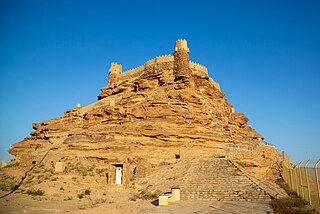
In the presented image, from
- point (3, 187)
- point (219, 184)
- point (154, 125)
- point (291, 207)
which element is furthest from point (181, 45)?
point (291, 207)

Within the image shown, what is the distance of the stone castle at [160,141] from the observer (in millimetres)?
18609

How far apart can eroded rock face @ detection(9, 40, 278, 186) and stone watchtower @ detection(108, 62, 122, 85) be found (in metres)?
7.07

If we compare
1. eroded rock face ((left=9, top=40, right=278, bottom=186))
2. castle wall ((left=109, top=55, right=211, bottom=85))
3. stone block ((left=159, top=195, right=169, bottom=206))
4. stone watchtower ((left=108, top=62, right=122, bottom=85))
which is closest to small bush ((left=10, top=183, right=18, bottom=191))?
eroded rock face ((left=9, top=40, right=278, bottom=186))

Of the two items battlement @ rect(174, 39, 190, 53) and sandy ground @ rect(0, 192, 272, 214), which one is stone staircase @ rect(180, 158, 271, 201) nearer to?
sandy ground @ rect(0, 192, 272, 214)

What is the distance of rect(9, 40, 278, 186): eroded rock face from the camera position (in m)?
24.2

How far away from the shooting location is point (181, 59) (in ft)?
113

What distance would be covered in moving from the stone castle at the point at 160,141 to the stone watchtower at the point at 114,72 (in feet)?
30.6

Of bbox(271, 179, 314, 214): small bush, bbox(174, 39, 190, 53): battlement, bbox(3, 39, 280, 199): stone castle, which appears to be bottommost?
bbox(271, 179, 314, 214): small bush

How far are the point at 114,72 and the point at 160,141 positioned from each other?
27035 millimetres

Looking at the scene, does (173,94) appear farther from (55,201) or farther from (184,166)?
(55,201)

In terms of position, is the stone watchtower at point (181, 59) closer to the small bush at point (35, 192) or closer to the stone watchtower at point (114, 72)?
the stone watchtower at point (114, 72)

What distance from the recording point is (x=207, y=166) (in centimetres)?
1930

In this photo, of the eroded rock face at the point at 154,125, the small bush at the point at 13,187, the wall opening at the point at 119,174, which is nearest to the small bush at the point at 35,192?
the small bush at the point at 13,187

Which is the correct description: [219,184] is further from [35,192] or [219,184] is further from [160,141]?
[35,192]
